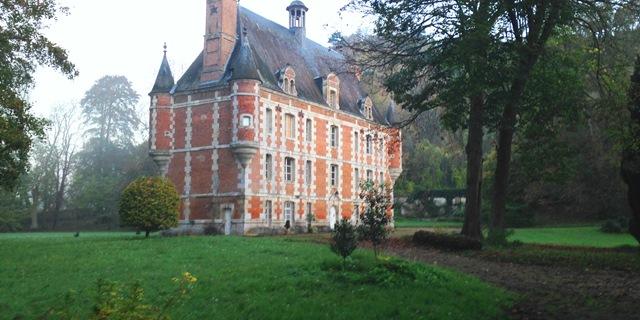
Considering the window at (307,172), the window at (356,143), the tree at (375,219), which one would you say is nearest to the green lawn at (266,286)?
the tree at (375,219)

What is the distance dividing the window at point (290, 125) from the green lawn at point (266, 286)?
66.9 ft

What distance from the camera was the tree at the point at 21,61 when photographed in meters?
16.7

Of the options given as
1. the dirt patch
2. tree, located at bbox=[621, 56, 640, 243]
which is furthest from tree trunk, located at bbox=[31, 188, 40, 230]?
tree, located at bbox=[621, 56, 640, 243]

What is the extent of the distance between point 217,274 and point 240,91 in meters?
21.2

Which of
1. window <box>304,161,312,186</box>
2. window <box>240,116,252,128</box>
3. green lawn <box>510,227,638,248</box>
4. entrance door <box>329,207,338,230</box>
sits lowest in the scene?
green lawn <box>510,227,638,248</box>

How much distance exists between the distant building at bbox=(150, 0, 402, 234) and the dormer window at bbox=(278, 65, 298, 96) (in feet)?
0.19

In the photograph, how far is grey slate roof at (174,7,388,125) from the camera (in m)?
32.9

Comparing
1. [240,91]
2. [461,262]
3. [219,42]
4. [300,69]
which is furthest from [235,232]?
[461,262]

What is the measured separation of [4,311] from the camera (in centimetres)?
983

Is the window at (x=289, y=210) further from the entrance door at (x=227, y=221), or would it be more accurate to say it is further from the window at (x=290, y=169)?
the entrance door at (x=227, y=221)

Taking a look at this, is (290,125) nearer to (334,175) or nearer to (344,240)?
(334,175)

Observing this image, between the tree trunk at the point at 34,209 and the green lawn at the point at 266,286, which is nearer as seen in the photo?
the green lawn at the point at 266,286

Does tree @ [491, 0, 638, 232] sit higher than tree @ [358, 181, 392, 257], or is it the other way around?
tree @ [491, 0, 638, 232]

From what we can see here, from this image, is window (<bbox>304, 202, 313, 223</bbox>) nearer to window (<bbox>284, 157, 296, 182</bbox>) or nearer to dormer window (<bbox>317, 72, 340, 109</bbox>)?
window (<bbox>284, 157, 296, 182</bbox>)
